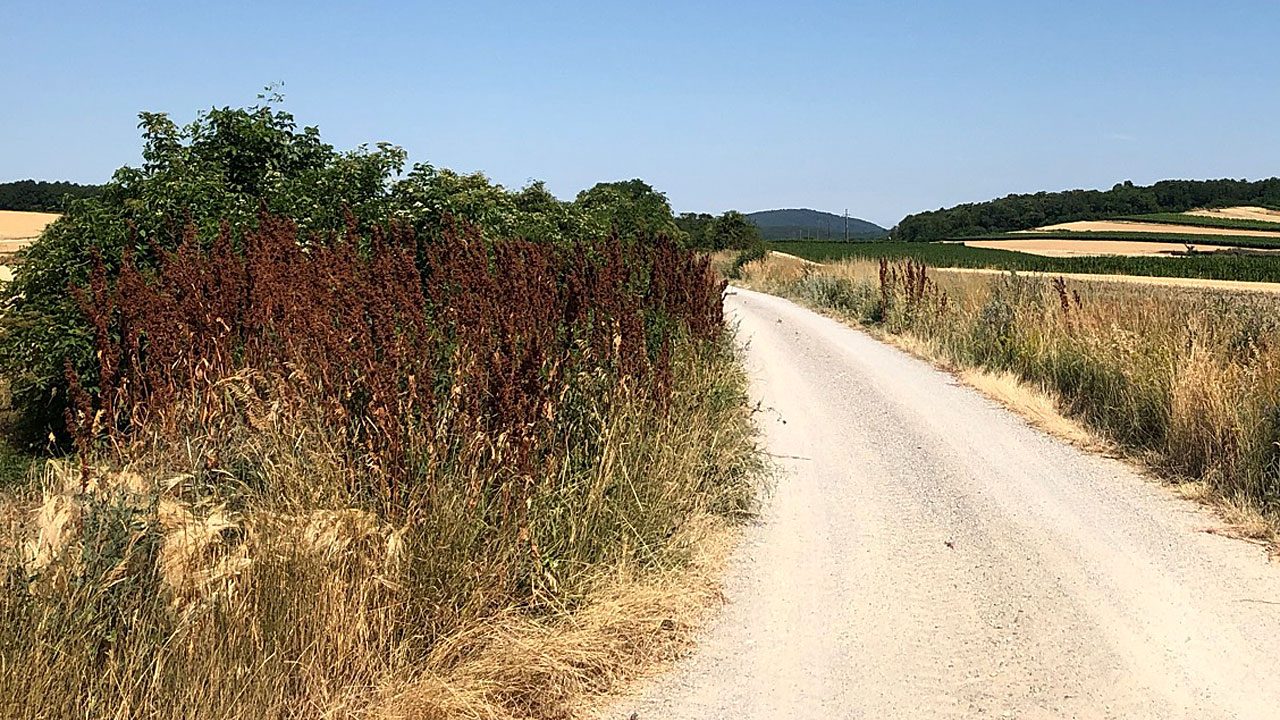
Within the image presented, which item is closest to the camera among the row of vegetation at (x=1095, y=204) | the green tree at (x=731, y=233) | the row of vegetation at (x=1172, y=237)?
the green tree at (x=731, y=233)

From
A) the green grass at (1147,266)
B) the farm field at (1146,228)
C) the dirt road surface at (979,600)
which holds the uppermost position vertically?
the farm field at (1146,228)

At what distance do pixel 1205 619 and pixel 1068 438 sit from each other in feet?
16.4

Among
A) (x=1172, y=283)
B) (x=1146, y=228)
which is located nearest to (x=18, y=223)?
(x=1172, y=283)

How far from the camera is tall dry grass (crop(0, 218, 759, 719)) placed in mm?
3557

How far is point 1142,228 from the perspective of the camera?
91.8 metres

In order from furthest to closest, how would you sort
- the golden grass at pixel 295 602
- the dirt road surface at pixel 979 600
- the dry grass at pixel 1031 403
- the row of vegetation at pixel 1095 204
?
the row of vegetation at pixel 1095 204, the dry grass at pixel 1031 403, the dirt road surface at pixel 979 600, the golden grass at pixel 295 602

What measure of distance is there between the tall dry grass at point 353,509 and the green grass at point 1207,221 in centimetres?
8912

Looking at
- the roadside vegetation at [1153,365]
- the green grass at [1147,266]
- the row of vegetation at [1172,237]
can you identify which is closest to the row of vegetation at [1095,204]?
the row of vegetation at [1172,237]

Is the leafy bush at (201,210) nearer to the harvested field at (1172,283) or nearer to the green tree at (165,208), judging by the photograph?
the green tree at (165,208)

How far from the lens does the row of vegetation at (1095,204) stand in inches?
4412

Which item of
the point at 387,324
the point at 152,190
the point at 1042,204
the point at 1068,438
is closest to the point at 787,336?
the point at 1068,438

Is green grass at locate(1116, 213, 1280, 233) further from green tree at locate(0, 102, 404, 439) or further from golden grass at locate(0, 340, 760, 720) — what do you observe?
golden grass at locate(0, 340, 760, 720)

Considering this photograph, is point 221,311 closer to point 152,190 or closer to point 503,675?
point 503,675

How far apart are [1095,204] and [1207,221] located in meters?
27.3
